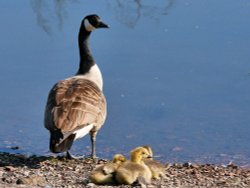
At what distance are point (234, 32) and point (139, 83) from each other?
6.65 feet

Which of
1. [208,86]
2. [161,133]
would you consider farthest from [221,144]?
[208,86]

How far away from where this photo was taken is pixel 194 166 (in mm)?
6785

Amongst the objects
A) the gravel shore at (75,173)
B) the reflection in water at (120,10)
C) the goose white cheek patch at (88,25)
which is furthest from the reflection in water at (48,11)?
the gravel shore at (75,173)

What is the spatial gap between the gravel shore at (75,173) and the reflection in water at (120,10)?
14.5 ft

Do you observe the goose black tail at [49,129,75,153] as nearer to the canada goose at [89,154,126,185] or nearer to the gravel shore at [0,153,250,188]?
the gravel shore at [0,153,250,188]

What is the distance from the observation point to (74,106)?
264 inches

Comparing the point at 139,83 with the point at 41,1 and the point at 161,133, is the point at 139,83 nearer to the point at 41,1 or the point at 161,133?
the point at 161,133

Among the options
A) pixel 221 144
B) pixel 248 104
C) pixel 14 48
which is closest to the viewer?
pixel 221 144

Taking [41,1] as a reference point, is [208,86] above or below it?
below

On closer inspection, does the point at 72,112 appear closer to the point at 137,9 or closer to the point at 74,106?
the point at 74,106

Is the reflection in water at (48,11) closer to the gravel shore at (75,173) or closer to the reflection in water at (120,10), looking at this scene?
the reflection in water at (120,10)

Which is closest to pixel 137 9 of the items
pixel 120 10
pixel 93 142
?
pixel 120 10

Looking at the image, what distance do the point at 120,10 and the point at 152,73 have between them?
2.62m

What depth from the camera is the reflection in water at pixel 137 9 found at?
11195mm
